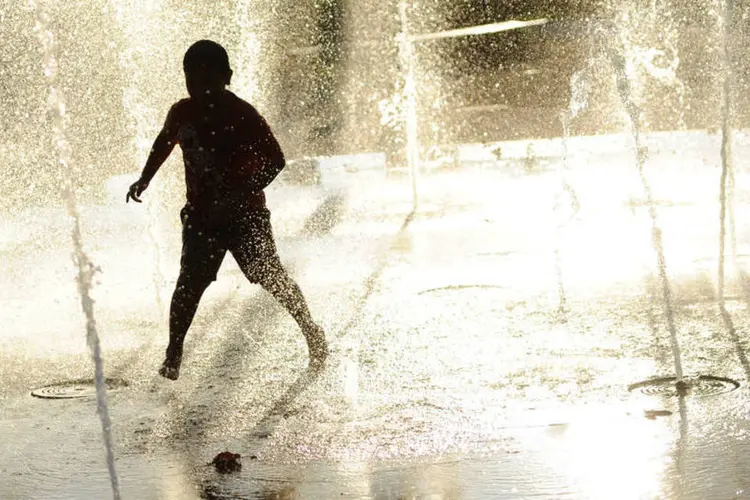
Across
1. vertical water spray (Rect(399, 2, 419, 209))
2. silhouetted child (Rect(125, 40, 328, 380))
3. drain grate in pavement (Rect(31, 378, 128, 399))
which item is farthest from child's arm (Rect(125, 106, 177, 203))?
vertical water spray (Rect(399, 2, 419, 209))

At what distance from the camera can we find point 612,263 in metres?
9.30

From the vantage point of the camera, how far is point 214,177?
20.1 feet

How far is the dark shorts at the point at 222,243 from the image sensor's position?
6.20 meters

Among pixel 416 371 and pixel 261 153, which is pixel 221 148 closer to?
pixel 261 153

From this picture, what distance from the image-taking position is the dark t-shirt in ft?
20.0

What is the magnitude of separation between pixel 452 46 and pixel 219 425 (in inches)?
690

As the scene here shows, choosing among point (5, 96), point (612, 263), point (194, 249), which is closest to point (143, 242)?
point (612, 263)

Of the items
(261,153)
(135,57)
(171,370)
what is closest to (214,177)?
(261,153)

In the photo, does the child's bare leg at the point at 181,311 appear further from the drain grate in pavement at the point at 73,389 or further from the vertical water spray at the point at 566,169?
the vertical water spray at the point at 566,169

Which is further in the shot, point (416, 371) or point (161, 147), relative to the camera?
point (416, 371)

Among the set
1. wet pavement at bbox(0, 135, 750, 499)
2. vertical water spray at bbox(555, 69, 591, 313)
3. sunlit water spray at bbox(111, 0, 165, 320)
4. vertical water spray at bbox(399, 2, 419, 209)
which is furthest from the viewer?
sunlit water spray at bbox(111, 0, 165, 320)

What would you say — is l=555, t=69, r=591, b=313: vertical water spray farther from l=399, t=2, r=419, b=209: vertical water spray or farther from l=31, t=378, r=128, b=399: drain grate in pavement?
l=31, t=378, r=128, b=399: drain grate in pavement

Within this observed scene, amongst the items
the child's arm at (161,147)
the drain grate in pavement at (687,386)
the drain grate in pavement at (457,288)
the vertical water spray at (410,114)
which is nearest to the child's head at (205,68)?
the child's arm at (161,147)

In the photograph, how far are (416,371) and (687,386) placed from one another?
135 cm
